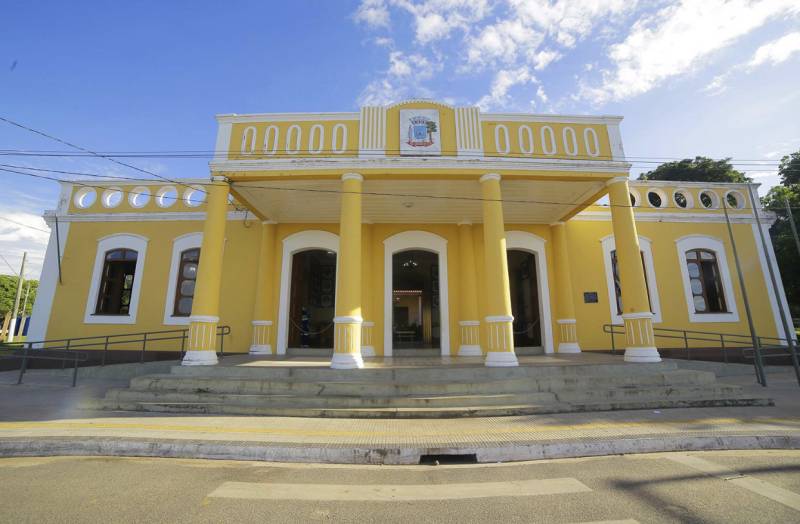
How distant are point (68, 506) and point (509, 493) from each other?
10.8ft

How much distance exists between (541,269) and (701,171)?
20.0m

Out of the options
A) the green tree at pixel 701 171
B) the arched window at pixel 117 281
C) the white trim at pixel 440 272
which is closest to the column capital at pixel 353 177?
the white trim at pixel 440 272

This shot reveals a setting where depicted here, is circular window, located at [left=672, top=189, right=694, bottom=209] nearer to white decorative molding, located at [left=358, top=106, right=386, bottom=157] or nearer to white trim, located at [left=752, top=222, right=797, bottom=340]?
white trim, located at [left=752, top=222, right=797, bottom=340]

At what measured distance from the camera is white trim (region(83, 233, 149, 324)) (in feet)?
33.4

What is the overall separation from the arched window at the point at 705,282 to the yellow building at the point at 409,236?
4 cm

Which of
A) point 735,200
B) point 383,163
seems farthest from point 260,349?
point 735,200

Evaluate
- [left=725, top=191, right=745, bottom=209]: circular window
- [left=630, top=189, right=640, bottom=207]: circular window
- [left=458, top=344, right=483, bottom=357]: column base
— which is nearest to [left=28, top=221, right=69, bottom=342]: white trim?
[left=458, top=344, right=483, bottom=357]: column base

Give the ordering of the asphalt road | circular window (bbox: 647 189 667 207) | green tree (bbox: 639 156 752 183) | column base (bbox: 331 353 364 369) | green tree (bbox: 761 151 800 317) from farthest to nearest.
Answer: green tree (bbox: 639 156 752 183) → green tree (bbox: 761 151 800 317) → circular window (bbox: 647 189 667 207) → column base (bbox: 331 353 364 369) → the asphalt road

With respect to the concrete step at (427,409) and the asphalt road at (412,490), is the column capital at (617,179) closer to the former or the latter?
the concrete step at (427,409)

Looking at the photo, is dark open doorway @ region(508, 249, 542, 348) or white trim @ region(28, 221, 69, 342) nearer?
white trim @ region(28, 221, 69, 342)

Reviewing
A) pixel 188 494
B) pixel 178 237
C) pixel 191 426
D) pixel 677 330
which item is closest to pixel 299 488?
pixel 188 494

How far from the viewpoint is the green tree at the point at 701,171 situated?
71.6 feet

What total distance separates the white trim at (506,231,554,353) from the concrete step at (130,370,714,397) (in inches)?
147

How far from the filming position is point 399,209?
9.66 m
